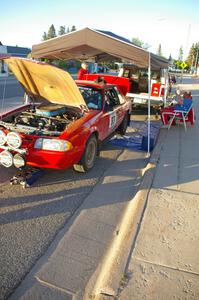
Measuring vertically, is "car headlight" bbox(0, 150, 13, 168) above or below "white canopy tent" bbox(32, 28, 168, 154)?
below

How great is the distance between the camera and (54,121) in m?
5.14

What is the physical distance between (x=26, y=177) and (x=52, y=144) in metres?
0.75

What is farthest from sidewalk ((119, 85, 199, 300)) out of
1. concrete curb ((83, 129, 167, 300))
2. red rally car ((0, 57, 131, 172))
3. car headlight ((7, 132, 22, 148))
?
car headlight ((7, 132, 22, 148))

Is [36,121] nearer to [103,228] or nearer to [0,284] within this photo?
[103,228]

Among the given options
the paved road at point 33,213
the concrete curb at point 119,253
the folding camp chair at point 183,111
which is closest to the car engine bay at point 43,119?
the paved road at point 33,213

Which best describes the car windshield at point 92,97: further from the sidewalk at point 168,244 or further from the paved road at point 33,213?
the sidewalk at point 168,244

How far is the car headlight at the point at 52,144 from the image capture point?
4270 mm

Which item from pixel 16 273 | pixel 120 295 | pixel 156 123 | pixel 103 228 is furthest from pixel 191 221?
pixel 156 123

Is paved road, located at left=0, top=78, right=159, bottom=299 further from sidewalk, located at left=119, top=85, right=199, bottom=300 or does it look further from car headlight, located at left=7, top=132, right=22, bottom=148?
sidewalk, located at left=119, top=85, right=199, bottom=300

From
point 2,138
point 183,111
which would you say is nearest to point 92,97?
point 2,138

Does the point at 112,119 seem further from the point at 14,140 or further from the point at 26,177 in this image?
the point at 14,140

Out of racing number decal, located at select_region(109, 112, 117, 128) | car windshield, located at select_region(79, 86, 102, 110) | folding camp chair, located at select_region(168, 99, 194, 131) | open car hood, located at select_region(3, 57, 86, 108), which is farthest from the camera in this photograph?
folding camp chair, located at select_region(168, 99, 194, 131)

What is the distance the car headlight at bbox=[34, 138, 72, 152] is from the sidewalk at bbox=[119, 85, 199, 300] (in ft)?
5.11

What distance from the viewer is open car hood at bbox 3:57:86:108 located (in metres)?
4.90
